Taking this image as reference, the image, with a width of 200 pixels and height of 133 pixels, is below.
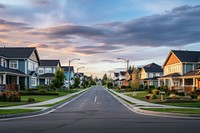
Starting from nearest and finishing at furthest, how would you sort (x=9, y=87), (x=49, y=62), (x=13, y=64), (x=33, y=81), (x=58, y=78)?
(x=9, y=87)
(x=13, y=64)
(x=58, y=78)
(x=33, y=81)
(x=49, y=62)

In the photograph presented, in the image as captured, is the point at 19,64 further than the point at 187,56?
No

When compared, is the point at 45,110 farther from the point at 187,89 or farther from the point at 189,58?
the point at 189,58

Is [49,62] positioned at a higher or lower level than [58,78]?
higher

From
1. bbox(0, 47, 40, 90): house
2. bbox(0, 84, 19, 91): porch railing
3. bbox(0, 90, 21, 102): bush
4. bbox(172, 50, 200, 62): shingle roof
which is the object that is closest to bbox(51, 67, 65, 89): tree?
bbox(0, 47, 40, 90): house

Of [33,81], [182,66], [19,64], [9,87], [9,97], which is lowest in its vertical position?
[9,97]

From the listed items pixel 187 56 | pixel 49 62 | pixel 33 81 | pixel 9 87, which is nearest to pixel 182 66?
pixel 187 56

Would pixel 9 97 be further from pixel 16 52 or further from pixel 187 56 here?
pixel 187 56

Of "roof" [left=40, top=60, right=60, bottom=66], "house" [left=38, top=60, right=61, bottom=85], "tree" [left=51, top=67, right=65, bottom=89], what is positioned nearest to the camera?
"tree" [left=51, top=67, right=65, bottom=89]

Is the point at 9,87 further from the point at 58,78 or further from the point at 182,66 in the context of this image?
the point at 182,66

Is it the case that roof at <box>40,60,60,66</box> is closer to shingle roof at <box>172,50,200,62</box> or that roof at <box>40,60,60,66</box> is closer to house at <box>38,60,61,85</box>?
house at <box>38,60,61,85</box>

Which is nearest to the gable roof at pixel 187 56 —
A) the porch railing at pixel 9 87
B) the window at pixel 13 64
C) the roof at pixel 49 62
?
the porch railing at pixel 9 87

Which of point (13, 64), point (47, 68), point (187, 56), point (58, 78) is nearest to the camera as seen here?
point (13, 64)

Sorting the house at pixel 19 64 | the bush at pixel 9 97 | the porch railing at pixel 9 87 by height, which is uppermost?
the house at pixel 19 64

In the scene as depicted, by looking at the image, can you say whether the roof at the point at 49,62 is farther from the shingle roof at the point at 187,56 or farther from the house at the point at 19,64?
the shingle roof at the point at 187,56
